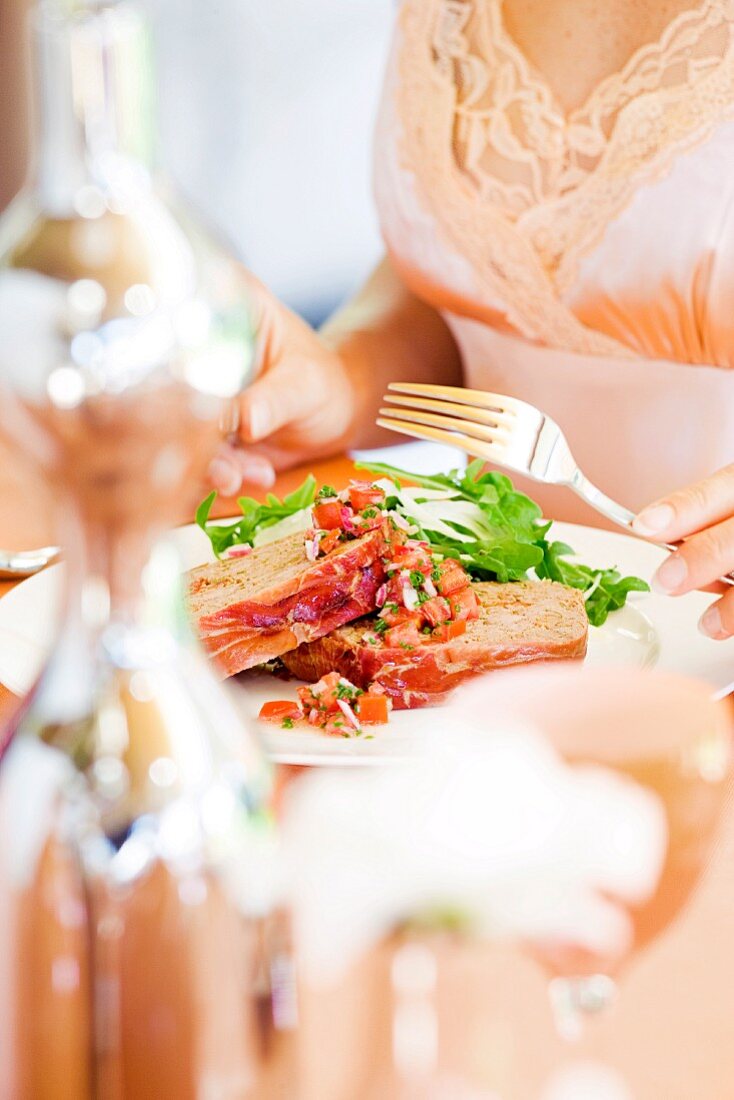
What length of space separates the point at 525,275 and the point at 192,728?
4.32 feet

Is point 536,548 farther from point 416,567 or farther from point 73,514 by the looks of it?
point 73,514

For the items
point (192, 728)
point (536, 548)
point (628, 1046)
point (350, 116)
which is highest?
point (192, 728)

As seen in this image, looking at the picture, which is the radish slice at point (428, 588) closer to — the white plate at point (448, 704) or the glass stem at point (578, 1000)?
the white plate at point (448, 704)

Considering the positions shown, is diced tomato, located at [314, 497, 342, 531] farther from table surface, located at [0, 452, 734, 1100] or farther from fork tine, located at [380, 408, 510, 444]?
table surface, located at [0, 452, 734, 1100]

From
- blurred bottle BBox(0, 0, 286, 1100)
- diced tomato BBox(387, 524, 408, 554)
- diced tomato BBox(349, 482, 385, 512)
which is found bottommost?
diced tomato BBox(387, 524, 408, 554)

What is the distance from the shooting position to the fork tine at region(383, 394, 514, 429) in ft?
2.64

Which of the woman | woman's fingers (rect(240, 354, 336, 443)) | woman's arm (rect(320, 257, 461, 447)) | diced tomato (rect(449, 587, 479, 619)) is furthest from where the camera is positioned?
woman's arm (rect(320, 257, 461, 447))

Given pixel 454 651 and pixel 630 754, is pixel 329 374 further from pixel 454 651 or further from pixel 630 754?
pixel 630 754

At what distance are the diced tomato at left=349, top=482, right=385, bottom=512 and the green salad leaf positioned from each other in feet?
0.04

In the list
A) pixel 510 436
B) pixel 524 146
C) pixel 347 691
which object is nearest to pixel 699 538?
pixel 510 436

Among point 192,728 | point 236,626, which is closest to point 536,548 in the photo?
point 236,626

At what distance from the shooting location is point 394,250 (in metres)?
1.60

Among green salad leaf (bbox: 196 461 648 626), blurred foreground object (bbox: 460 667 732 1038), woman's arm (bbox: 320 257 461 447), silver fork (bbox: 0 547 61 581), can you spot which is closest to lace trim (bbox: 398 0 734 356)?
woman's arm (bbox: 320 257 461 447)

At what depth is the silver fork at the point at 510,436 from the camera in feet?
2.52
